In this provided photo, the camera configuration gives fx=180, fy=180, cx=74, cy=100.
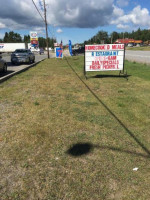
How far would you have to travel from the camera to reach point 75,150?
3080 mm

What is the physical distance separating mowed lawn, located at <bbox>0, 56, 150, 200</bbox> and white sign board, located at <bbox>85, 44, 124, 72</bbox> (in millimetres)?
4279

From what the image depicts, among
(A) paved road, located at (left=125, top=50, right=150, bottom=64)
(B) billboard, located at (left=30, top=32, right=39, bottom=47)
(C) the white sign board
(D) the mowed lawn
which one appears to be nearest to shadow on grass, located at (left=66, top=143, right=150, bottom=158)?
(D) the mowed lawn

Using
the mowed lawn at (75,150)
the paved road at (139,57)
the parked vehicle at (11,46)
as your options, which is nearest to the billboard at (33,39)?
the parked vehicle at (11,46)

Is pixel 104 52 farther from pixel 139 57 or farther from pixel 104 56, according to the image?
pixel 139 57

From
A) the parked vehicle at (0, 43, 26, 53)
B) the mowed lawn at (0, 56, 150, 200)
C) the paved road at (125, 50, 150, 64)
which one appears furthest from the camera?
the parked vehicle at (0, 43, 26, 53)

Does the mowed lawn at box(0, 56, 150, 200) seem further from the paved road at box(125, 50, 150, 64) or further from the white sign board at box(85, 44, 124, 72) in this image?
the paved road at box(125, 50, 150, 64)

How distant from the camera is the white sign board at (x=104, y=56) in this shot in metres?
9.26

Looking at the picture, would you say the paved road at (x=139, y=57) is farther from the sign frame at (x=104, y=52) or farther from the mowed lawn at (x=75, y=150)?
the mowed lawn at (x=75, y=150)

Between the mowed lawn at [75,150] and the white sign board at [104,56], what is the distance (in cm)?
428

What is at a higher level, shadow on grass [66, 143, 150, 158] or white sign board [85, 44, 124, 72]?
white sign board [85, 44, 124, 72]

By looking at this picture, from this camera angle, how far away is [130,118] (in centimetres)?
436

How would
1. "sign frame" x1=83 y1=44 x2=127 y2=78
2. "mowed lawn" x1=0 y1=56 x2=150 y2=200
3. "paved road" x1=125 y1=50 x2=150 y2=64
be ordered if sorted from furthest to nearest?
"paved road" x1=125 y1=50 x2=150 y2=64, "sign frame" x1=83 y1=44 x2=127 y2=78, "mowed lawn" x1=0 y1=56 x2=150 y2=200

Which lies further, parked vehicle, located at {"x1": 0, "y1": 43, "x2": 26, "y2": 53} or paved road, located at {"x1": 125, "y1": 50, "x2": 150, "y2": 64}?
parked vehicle, located at {"x1": 0, "y1": 43, "x2": 26, "y2": 53}

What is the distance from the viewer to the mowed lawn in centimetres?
229
